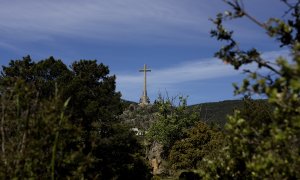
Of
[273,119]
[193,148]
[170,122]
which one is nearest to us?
[273,119]

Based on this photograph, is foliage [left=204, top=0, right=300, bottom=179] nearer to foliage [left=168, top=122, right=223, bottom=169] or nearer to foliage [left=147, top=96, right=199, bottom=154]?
foliage [left=168, top=122, right=223, bottom=169]

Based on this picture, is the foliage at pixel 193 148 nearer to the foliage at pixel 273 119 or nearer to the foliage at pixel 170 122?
the foliage at pixel 170 122

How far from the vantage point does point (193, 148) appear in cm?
5384

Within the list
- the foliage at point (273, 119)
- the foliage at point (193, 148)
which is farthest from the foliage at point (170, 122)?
the foliage at point (273, 119)

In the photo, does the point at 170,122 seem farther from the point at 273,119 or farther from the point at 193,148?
the point at 273,119

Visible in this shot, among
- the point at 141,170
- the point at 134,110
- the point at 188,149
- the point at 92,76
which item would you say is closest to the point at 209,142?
the point at 188,149

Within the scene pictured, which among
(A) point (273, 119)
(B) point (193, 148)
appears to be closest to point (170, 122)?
(B) point (193, 148)

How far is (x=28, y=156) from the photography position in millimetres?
8414

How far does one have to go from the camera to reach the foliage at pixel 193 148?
5259 centimetres

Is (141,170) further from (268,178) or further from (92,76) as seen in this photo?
(268,178)

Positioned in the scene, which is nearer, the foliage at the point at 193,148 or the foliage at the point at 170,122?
the foliage at the point at 193,148

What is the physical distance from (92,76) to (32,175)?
38.3 m

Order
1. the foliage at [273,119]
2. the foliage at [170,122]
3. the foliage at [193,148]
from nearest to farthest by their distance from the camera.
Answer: the foliage at [273,119]
the foliage at [193,148]
the foliage at [170,122]

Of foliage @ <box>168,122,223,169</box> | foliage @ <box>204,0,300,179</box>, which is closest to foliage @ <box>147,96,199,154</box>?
foliage @ <box>168,122,223,169</box>
